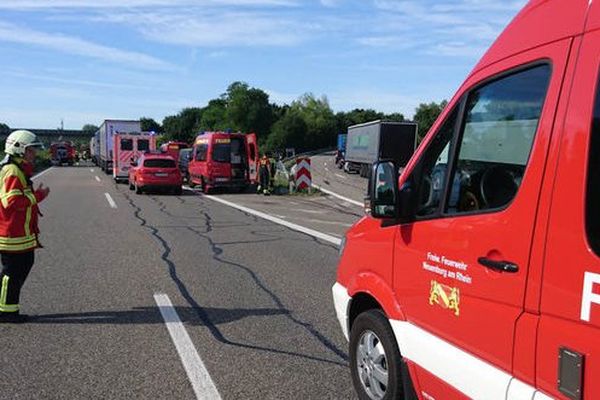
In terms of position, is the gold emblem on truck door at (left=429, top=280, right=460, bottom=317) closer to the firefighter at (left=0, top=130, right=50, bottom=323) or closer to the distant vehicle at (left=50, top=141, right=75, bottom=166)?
the firefighter at (left=0, top=130, right=50, bottom=323)

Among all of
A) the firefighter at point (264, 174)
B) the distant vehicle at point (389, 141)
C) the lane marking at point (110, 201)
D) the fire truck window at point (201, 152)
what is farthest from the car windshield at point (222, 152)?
the distant vehicle at point (389, 141)

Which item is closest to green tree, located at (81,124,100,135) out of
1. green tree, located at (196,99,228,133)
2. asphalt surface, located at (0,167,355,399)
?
green tree, located at (196,99,228,133)

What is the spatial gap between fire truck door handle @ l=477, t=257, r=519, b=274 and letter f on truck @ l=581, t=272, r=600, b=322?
0.38 metres

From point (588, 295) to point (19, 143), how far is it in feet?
18.7

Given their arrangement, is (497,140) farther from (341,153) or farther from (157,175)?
(341,153)

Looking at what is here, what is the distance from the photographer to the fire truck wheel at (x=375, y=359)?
3850 millimetres

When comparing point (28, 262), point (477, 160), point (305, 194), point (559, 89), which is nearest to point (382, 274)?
point (477, 160)

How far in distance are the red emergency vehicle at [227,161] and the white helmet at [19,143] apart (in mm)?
20410

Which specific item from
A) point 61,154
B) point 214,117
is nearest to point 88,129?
point 214,117

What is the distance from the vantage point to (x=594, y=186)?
2.41 meters

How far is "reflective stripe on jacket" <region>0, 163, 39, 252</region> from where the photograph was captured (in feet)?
21.0

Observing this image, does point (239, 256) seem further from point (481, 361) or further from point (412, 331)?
point (481, 361)

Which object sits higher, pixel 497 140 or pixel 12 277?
pixel 497 140

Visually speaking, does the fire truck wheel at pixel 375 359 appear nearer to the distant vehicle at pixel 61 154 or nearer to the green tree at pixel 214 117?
the distant vehicle at pixel 61 154
